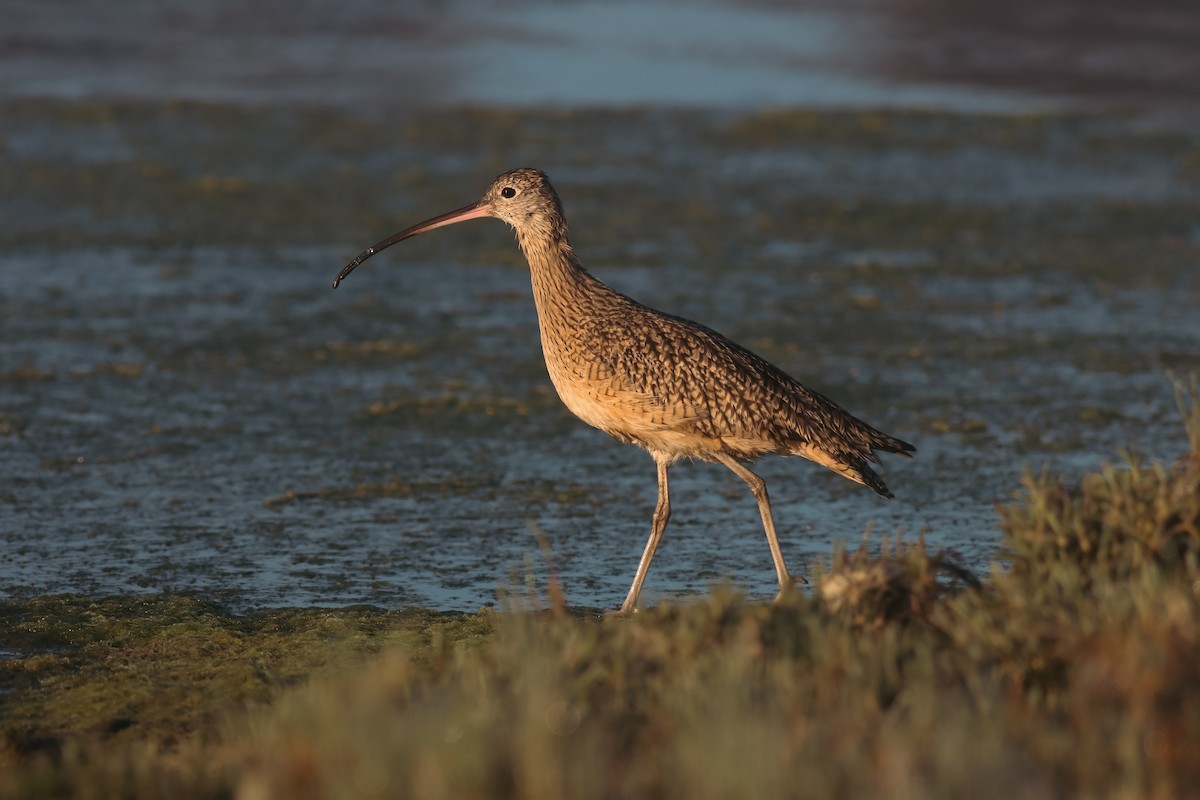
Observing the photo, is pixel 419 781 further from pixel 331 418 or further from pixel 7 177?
pixel 7 177

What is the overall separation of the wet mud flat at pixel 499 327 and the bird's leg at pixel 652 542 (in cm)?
13

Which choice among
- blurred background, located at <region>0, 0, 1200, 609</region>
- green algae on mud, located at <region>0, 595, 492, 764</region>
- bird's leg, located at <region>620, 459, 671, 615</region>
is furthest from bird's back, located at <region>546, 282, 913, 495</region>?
green algae on mud, located at <region>0, 595, 492, 764</region>

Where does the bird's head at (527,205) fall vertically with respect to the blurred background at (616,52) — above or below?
below

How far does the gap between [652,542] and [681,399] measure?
0.52 meters

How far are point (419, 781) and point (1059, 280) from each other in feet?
26.5

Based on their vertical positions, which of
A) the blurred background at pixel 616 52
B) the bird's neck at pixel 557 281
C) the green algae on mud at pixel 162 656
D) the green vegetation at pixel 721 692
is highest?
the blurred background at pixel 616 52

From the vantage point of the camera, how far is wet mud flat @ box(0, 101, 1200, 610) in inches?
272

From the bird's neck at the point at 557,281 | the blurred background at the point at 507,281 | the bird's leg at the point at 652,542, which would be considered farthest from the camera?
the blurred background at the point at 507,281

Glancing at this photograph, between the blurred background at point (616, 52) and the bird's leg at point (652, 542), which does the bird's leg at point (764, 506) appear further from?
the blurred background at point (616, 52)

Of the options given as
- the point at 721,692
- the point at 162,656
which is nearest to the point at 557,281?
the point at 162,656

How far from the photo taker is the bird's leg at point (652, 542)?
6078 mm

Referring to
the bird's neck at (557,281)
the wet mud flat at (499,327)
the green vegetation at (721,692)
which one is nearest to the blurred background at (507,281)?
the wet mud flat at (499,327)

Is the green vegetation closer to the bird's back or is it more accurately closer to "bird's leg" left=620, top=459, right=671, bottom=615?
"bird's leg" left=620, top=459, right=671, bottom=615

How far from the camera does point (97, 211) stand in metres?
11.8
